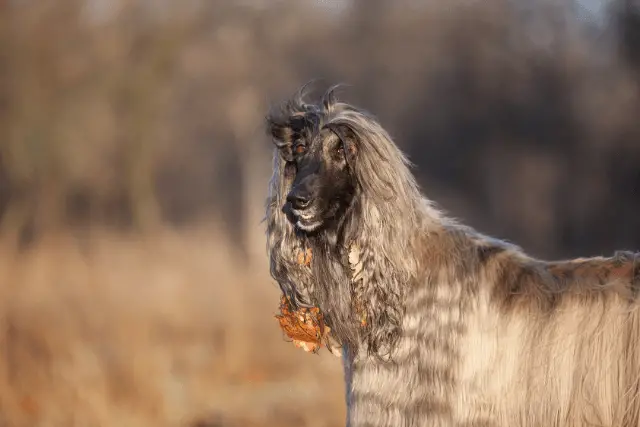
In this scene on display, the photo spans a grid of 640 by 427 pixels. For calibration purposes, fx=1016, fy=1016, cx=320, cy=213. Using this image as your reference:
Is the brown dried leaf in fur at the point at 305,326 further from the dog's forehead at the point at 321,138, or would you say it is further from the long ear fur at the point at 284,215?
→ the dog's forehead at the point at 321,138

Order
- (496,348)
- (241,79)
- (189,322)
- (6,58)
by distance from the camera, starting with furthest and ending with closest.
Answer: (241,79), (6,58), (189,322), (496,348)

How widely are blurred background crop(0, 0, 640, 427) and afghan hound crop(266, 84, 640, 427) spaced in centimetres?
55

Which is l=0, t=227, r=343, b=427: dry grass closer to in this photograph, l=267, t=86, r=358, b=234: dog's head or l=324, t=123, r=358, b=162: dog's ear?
l=267, t=86, r=358, b=234: dog's head

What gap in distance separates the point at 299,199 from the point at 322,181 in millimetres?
127

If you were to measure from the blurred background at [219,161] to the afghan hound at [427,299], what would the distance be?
55 cm

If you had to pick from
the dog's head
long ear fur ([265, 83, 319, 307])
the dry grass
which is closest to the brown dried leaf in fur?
long ear fur ([265, 83, 319, 307])

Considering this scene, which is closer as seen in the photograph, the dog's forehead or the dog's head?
the dog's head

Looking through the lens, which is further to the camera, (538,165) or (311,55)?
(538,165)

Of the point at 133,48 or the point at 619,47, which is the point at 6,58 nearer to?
the point at 133,48

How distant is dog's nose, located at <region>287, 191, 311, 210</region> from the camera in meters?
3.46

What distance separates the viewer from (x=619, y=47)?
1680 cm

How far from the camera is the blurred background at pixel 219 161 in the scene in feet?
22.5

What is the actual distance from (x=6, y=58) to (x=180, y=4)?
2.04 metres

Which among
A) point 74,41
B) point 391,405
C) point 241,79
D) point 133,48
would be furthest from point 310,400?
point 241,79
